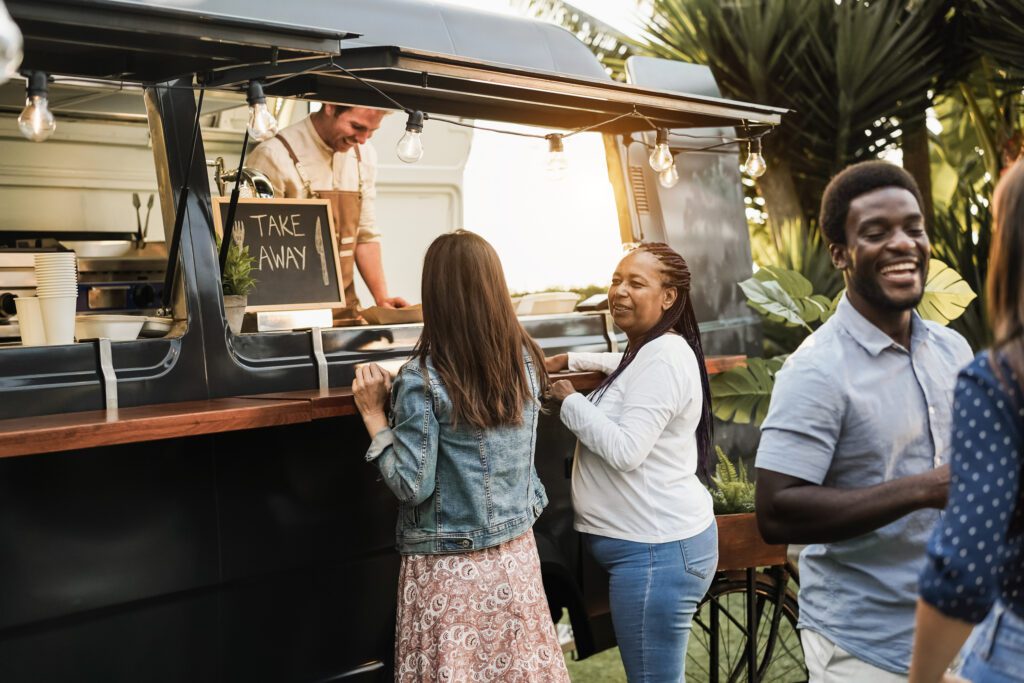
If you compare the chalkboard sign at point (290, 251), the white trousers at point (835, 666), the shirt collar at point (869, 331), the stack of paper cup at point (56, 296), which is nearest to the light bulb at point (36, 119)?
the stack of paper cup at point (56, 296)

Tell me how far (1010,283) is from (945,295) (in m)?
5.11

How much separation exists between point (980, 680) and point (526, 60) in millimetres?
3799

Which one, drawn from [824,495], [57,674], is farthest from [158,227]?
[824,495]

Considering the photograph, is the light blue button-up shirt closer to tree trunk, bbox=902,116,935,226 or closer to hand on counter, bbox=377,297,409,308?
hand on counter, bbox=377,297,409,308

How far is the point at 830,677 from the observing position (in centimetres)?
229

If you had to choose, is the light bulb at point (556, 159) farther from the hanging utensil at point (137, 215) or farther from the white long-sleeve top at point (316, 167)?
the hanging utensil at point (137, 215)

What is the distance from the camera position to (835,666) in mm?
2277

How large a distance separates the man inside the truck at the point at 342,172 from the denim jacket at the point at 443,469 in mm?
1739

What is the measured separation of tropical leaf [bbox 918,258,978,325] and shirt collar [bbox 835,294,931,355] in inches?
163

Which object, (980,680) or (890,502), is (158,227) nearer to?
(890,502)

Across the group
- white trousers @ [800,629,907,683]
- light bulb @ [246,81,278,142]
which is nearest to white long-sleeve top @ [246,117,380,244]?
light bulb @ [246,81,278,142]

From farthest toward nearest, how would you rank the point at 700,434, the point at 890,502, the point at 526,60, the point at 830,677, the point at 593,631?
the point at 526,60
the point at 593,631
the point at 700,434
the point at 830,677
the point at 890,502

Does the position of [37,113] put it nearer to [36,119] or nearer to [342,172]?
[36,119]

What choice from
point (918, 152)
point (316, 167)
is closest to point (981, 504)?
point (316, 167)
